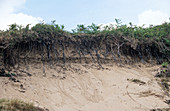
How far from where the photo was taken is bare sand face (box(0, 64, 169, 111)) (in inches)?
258

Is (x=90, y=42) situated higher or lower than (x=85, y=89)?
higher

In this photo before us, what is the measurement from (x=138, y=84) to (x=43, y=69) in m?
3.81

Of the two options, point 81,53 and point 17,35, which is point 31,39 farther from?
point 81,53

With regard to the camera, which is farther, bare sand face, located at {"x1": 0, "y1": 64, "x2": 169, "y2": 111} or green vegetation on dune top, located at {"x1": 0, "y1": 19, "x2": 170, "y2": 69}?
green vegetation on dune top, located at {"x1": 0, "y1": 19, "x2": 170, "y2": 69}

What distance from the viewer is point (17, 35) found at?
805 centimetres

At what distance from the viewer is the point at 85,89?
24.8 feet

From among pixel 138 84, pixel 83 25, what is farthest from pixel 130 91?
pixel 83 25

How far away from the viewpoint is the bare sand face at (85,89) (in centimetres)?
655

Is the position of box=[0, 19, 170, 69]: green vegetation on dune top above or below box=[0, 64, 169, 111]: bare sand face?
above

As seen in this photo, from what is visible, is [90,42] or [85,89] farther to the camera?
[90,42]

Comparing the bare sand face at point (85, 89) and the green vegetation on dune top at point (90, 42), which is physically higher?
the green vegetation on dune top at point (90, 42)

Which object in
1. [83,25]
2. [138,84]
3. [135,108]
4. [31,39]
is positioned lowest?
[135,108]

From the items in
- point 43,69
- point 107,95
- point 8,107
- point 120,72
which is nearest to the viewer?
point 8,107

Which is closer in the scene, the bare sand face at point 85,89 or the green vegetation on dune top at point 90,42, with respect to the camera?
the bare sand face at point 85,89
